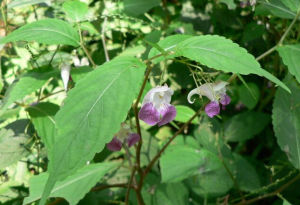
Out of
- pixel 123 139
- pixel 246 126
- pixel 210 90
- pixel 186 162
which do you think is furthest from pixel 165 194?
pixel 210 90

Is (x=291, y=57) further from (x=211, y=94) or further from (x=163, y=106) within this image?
(x=163, y=106)

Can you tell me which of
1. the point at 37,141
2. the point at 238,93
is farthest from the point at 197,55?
the point at 238,93

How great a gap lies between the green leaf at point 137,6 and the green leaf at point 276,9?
61cm

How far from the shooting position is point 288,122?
127cm

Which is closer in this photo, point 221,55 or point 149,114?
point 221,55

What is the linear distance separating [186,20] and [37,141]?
1148 mm

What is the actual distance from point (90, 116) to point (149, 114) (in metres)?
0.27

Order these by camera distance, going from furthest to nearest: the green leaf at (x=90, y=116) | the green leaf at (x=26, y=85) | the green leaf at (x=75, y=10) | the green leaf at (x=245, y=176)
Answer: the green leaf at (x=245, y=176), the green leaf at (x=75, y=10), the green leaf at (x=26, y=85), the green leaf at (x=90, y=116)

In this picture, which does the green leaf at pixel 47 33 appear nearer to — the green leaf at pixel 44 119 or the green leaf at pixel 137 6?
the green leaf at pixel 44 119

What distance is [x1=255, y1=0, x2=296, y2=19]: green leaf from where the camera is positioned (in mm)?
1186

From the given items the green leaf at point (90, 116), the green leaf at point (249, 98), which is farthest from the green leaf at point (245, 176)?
the green leaf at point (90, 116)

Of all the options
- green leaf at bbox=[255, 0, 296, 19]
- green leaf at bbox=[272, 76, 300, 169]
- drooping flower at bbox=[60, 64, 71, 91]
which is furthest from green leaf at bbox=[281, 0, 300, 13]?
drooping flower at bbox=[60, 64, 71, 91]

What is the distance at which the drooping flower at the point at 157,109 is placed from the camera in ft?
3.16

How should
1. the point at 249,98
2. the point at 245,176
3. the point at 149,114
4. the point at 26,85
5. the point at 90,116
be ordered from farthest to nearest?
the point at 249,98 < the point at 245,176 < the point at 26,85 < the point at 149,114 < the point at 90,116
